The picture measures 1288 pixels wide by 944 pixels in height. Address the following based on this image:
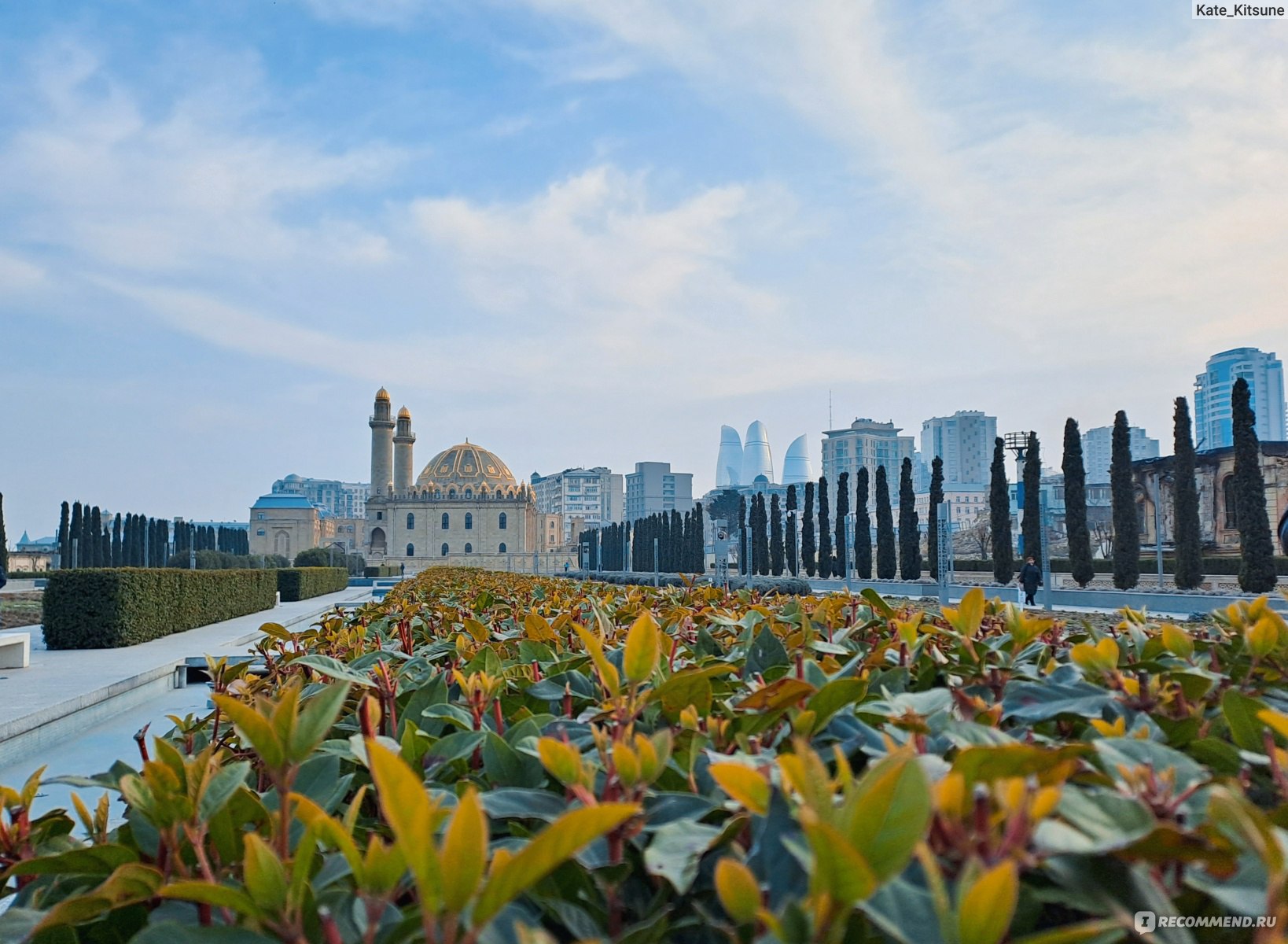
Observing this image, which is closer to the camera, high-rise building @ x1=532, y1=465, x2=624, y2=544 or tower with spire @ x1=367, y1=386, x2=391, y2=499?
tower with spire @ x1=367, y1=386, x2=391, y2=499

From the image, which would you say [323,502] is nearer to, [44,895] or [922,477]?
[922,477]

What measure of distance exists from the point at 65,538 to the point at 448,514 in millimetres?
30593

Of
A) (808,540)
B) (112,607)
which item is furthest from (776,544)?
(112,607)

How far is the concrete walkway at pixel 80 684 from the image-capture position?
23.6ft

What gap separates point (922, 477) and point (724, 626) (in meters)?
128

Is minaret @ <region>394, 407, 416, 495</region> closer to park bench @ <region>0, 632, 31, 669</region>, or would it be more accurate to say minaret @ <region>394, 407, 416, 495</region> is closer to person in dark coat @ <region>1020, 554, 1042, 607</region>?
person in dark coat @ <region>1020, 554, 1042, 607</region>

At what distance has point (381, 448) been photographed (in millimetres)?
65625

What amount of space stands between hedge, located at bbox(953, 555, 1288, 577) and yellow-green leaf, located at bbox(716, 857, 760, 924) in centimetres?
2493

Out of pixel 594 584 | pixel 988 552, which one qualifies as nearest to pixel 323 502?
pixel 988 552

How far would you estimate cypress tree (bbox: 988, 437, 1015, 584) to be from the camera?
83.7 ft

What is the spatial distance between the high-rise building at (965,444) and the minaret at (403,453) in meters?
62.7

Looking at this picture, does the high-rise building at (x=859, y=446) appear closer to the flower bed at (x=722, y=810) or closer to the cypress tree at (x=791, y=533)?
the cypress tree at (x=791, y=533)

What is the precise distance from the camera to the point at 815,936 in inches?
23.4

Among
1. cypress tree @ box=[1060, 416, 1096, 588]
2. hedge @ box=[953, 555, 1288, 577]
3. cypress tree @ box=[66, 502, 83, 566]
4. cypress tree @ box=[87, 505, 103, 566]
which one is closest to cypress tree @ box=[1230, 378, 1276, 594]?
hedge @ box=[953, 555, 1288, 577]
